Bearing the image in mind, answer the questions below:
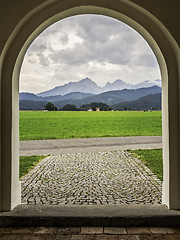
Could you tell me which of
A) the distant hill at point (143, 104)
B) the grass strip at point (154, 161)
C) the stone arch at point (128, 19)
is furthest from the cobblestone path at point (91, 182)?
the distant hill at point (143, 104)

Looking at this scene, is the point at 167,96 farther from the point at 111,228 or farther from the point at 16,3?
the point at 16,3

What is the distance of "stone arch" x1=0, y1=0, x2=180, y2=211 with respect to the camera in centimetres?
319

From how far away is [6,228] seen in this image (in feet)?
9.86

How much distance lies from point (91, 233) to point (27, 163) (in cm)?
516

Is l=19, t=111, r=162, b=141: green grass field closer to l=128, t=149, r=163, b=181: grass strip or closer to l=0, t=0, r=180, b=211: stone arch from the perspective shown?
l=128, t=149, r=163, b=181: grass strip

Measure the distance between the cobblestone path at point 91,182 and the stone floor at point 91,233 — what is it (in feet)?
3.88

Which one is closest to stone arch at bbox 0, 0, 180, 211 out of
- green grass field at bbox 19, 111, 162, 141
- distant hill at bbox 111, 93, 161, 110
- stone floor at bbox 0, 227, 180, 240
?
stone floor at bbox 0, 227, 180, 240

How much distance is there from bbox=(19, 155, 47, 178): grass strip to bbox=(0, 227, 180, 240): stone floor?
3316 millimetres

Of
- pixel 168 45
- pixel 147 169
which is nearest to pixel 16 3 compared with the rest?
pixel 168 45

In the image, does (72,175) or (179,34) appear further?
(72,175)

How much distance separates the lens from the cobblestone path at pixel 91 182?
4.34 m

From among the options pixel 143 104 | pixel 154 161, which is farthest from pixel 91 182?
pixel 143 104

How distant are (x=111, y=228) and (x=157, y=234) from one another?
1.98 ft

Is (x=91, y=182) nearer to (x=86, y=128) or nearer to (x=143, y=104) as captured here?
(x=86, y=128)
